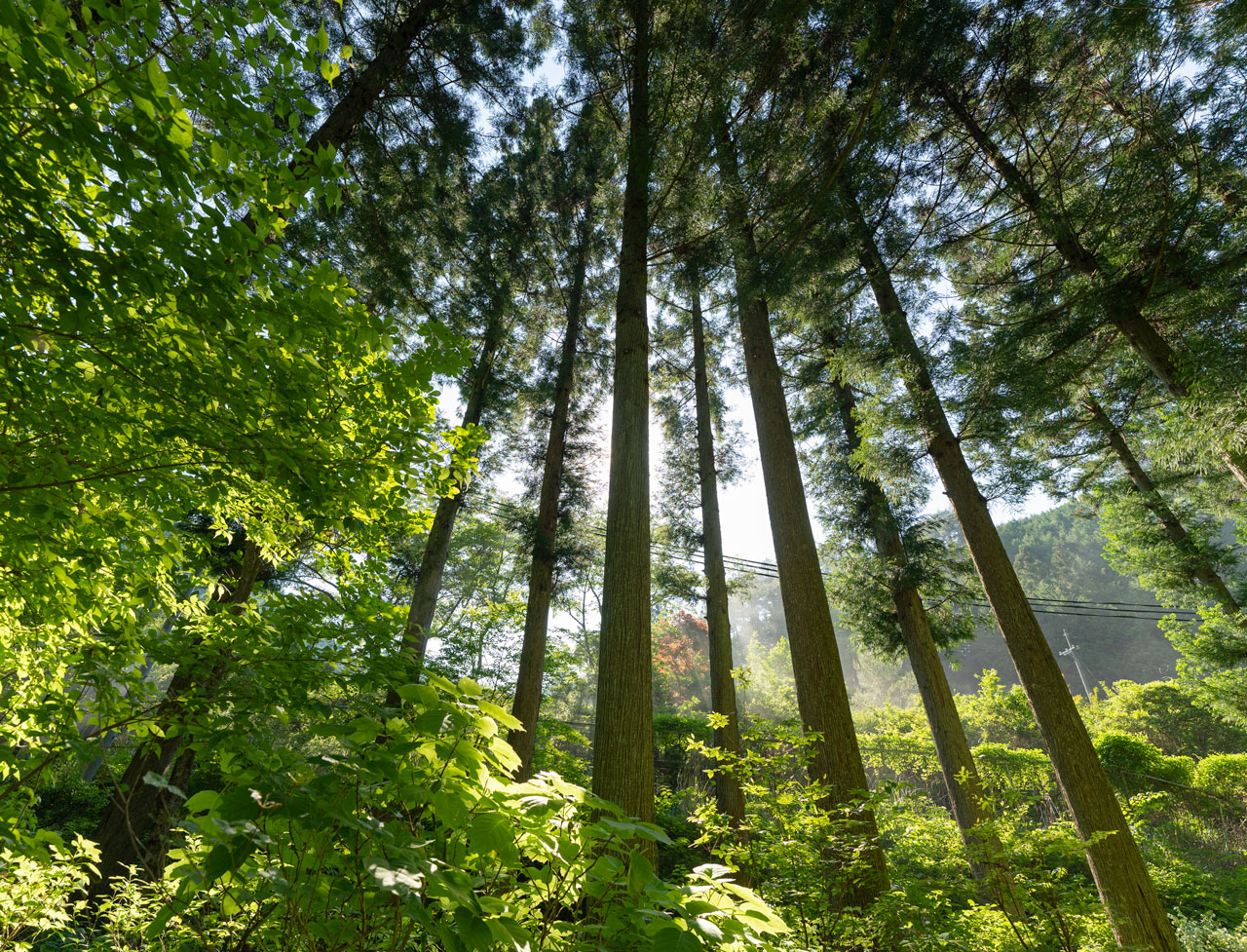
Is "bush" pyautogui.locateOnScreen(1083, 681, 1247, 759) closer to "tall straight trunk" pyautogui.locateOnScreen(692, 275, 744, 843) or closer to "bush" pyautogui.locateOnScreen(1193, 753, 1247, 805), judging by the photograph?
"bush" pyautogui.locateOnScreen(1193, 753, 1247, 805)

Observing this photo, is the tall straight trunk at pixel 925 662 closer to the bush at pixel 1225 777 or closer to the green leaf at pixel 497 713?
the green leaf at pixel 497 713

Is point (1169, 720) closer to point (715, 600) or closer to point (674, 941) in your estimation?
point (715, 600)

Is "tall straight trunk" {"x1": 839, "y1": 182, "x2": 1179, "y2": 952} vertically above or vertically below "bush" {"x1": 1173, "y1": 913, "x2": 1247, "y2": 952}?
above

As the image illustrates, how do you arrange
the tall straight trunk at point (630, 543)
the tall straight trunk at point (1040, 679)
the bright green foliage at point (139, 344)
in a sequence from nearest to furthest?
the bright green foliage at point (139, 344) < the tall straight trunk at point (630, 543) < the tall straight trunk at point (1040, 679)

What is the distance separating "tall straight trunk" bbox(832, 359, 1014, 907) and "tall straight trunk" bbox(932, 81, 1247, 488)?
2.54m

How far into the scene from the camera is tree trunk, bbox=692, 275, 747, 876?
6930mm

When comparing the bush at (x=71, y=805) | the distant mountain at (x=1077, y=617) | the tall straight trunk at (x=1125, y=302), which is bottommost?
the bush at (x=71, y=805)

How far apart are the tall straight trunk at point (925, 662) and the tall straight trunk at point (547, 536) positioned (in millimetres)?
4365

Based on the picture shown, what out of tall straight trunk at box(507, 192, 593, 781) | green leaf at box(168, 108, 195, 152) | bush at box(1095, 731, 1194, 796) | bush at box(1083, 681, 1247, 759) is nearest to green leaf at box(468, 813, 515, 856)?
green leaf at box(168, 108, 195, 152)

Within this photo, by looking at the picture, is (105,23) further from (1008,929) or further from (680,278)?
(1008,929)

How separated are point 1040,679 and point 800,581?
2728mm

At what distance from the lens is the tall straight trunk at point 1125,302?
4730 millimetres

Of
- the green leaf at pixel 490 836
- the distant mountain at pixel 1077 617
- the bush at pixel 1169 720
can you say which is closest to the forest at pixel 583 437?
the green leaf at pixel 490 836

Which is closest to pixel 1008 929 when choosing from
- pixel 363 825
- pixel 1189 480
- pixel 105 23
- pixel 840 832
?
pixel 840 832
